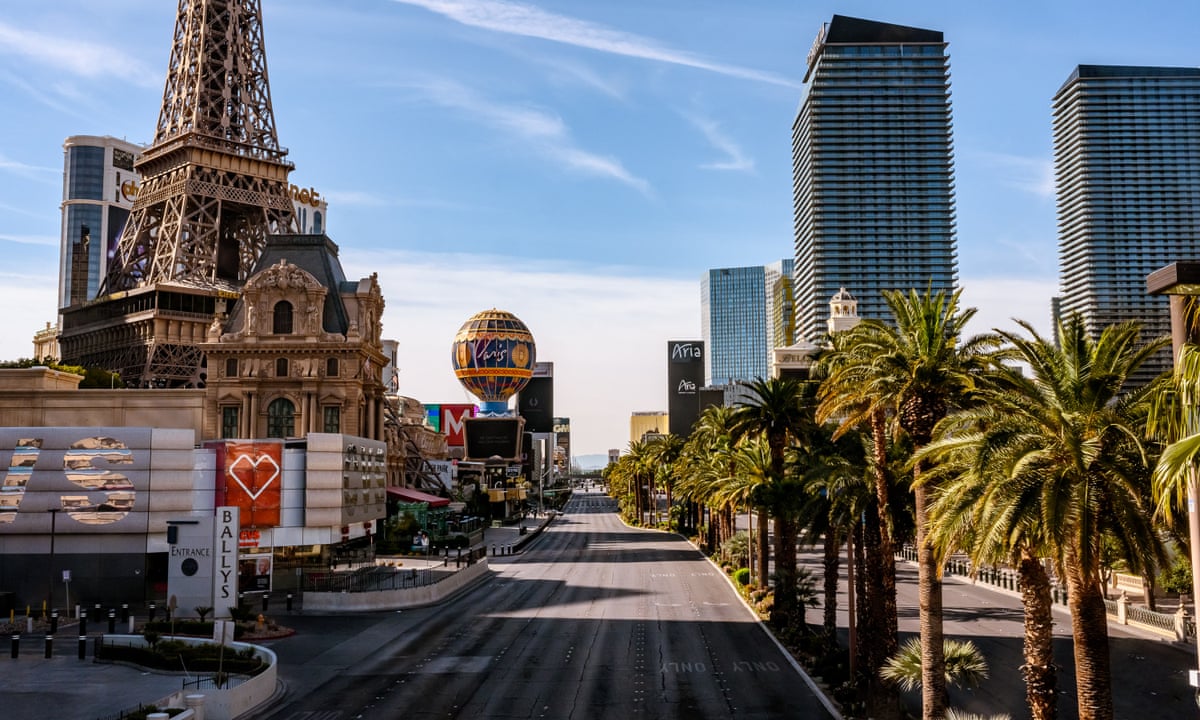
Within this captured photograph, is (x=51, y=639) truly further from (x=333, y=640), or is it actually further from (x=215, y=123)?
(x=215, y=123)

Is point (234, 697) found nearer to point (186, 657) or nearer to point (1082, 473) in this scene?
point (186, 657)

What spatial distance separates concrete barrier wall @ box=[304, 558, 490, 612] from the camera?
49.9 m

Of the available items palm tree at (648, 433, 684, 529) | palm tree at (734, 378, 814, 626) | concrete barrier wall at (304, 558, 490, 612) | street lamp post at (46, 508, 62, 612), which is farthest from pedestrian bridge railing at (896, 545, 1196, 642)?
palm tree at (648, 433, 684, 529)

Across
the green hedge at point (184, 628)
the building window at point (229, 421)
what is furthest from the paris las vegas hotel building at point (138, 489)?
the building window at point (229, 421)

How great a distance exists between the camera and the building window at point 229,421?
264ft

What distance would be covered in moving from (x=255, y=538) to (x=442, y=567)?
16202mm

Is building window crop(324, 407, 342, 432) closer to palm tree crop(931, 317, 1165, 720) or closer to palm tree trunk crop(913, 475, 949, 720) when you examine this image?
palm tree trunk crop(913, 475, 949, 720)

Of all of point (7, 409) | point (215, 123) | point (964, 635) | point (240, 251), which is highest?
point (215, 123)

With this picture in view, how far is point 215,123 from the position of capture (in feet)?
358

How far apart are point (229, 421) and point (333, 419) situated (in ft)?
28.4

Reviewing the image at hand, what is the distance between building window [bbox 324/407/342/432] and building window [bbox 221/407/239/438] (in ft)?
24.6

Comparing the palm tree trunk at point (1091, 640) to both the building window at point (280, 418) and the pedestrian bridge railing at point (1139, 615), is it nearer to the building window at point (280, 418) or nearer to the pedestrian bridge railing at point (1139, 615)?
the pedestrian bridge railing at point (1139, 615)

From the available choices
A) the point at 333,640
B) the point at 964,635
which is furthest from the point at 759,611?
the point at 333,640

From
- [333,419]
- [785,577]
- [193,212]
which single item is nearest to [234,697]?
[785,577]
